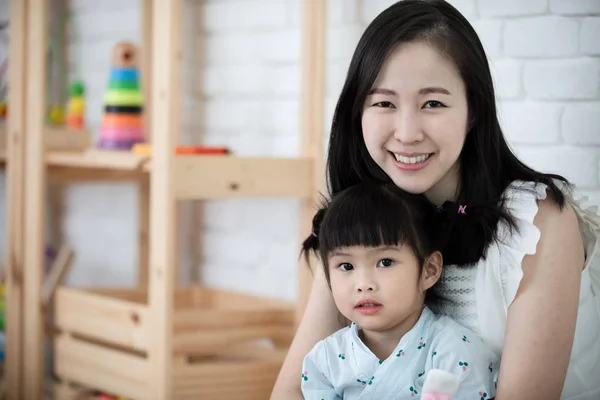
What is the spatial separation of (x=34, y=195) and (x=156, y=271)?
2.13 feet

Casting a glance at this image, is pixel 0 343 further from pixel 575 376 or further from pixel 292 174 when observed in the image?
pixel 575 376

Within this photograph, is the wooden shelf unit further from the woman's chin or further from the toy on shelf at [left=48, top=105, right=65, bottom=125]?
the woman's chin

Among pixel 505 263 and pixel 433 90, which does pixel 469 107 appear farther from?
pixel 505 263

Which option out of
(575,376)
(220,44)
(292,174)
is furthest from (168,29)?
(575,376)

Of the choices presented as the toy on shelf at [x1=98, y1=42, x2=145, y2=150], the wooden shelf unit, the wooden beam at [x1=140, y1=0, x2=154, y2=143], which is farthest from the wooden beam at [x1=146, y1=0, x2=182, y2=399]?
the wooden beam at [x1=140, y1=0, x2=154, y2=143]

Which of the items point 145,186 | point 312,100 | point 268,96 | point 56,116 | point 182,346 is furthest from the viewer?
point 56,116

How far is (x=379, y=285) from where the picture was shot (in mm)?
1331

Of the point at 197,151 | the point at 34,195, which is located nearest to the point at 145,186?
the point at 34,195

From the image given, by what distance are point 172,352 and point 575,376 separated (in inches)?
40.0

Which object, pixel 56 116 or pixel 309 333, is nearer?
pixel 309 333

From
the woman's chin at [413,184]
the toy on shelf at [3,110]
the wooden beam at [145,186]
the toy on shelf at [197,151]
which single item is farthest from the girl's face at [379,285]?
the toy on shelf at [3,110]

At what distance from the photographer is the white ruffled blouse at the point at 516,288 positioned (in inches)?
52.7

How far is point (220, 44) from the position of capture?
2.63m

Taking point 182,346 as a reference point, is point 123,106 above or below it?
above
